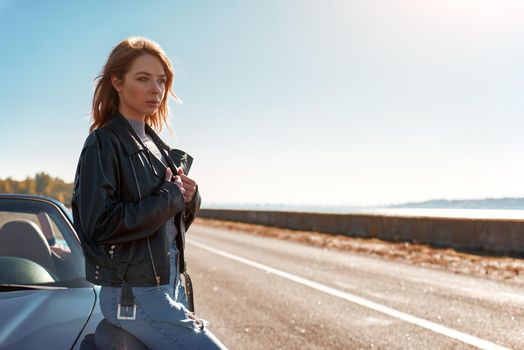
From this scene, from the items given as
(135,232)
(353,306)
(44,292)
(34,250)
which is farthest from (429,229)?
(135,232)

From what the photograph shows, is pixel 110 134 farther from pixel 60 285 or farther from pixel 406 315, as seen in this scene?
pixel 406 315

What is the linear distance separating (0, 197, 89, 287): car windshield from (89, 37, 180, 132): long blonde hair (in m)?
1.34

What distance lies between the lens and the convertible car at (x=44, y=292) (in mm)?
2229

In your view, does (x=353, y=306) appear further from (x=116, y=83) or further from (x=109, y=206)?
(x=109, y=206)

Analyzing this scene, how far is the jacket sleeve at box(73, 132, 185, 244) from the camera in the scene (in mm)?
1808

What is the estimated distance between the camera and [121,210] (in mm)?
1823

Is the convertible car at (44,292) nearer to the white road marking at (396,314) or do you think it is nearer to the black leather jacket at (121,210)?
the black leather jacket at (121,210)

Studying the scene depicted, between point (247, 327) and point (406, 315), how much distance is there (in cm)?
188

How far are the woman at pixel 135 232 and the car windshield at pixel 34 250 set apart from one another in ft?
4.52

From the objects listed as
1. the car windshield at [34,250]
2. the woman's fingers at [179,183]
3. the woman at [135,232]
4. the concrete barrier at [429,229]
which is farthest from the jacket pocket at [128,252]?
the concrete barrier at [429,229]

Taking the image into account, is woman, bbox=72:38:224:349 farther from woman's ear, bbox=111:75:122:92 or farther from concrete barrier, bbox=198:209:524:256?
concrete barrier, bbox=198:209:524:256

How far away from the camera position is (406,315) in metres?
6.66

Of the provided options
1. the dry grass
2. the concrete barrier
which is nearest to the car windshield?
the dry grass

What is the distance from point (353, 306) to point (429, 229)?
9.16 m
